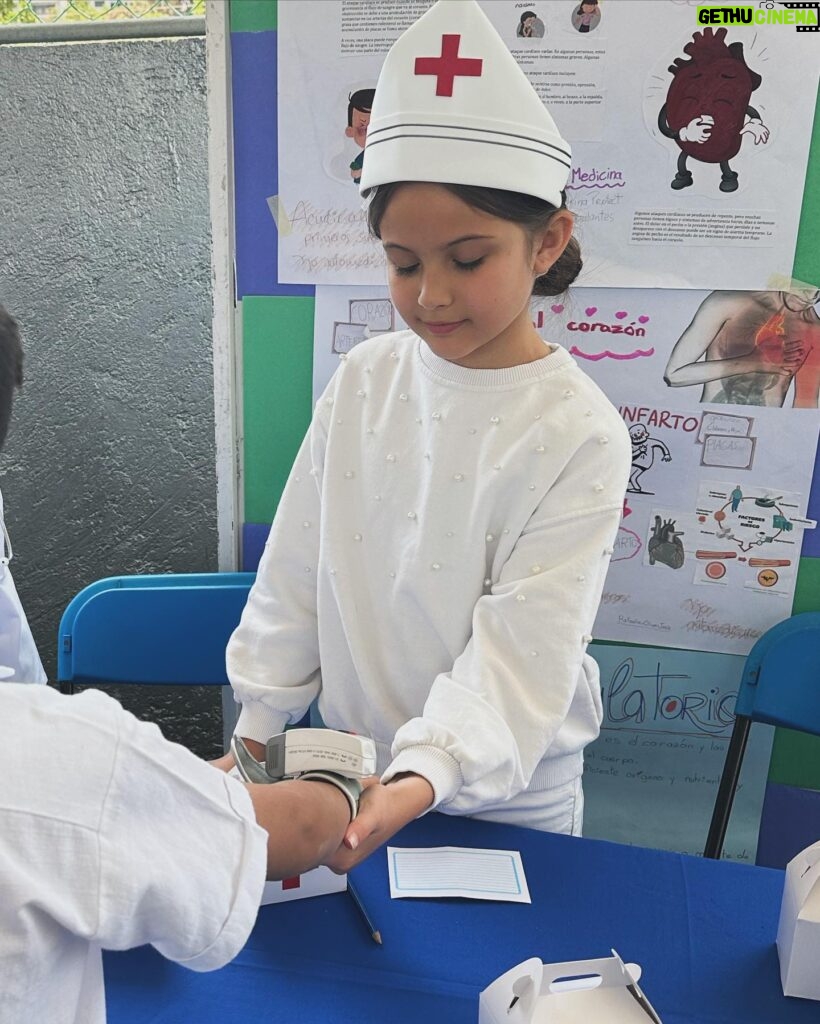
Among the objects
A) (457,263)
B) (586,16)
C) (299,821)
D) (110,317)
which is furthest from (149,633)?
(586,16)

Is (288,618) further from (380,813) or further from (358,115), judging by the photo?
(358,115)

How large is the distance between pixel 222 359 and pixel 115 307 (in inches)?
22.4

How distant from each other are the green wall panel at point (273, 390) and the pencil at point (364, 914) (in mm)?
1034

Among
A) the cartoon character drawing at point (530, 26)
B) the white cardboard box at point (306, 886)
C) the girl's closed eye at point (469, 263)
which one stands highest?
the cartoon character drawing at point (530, 26)

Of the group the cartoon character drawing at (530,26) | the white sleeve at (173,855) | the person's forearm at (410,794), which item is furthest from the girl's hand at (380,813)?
the cartoon character drawing at (530,26)

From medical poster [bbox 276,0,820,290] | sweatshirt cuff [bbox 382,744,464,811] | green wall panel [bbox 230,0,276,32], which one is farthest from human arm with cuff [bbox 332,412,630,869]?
green wall panel [bbox 230,0,276,32]

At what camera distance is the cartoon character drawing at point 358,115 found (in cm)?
169

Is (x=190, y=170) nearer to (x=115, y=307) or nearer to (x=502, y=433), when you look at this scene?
(x=115, y=307)

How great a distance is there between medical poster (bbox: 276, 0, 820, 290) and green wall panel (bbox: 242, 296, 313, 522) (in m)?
0.29

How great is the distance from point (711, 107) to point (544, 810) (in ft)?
3.99

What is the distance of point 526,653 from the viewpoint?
1.13m

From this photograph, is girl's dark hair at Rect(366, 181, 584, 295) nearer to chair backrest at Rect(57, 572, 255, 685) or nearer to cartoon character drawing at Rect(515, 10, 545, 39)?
cartoon character drawing at Rect(515, 10, 545, 39)

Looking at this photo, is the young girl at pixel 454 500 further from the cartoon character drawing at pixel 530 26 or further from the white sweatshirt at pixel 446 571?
the cartoon character drawing at pixel 530 26

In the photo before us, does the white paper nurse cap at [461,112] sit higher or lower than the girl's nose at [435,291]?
higher
